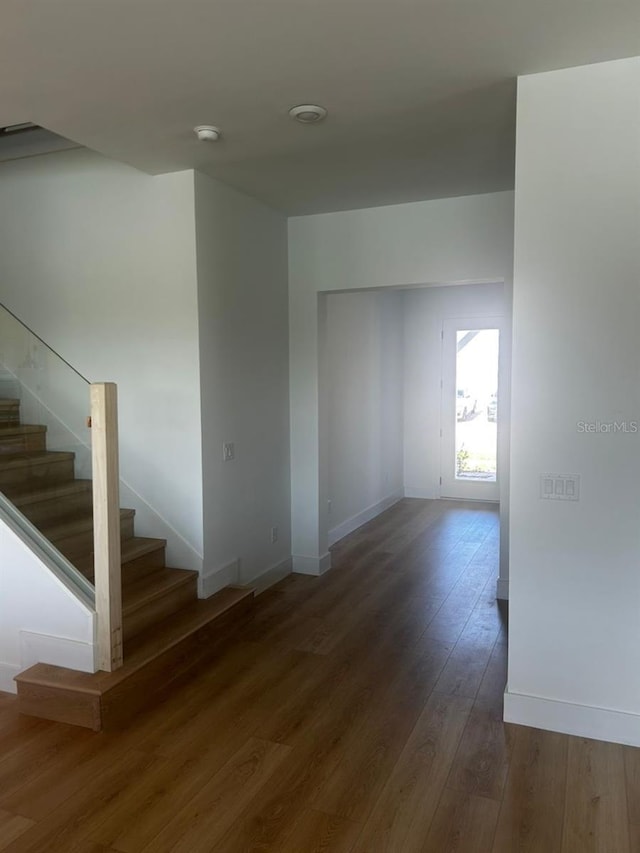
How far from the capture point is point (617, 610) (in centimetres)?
260

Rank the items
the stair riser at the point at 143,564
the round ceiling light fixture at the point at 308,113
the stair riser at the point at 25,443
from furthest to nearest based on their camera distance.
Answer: the stair riser at the point at 143,564 → the stair riser at the point at 25,443 → the round ceiling light fixture at the point at 308,113

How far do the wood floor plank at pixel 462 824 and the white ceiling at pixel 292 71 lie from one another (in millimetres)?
2814

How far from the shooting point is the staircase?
2.87 m

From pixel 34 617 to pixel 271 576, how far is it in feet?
6.36

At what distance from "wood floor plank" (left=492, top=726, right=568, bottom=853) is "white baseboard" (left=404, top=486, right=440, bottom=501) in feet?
17.3

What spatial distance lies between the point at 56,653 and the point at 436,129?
3.24 m

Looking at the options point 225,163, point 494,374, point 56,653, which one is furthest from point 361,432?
point 56,653

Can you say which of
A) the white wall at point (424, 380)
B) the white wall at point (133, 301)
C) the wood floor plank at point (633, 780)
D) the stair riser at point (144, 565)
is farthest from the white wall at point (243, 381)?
the white wall at point (424, 380)

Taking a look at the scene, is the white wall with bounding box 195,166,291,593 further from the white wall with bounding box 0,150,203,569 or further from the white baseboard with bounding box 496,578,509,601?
the white baseboard with bounding box 496,578,509,601

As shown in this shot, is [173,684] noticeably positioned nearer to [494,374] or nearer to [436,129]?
[436,129]

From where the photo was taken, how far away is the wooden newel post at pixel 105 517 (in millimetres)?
2920

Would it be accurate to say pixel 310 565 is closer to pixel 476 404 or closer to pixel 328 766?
pixel 328 766

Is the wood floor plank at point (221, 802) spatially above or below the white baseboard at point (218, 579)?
below

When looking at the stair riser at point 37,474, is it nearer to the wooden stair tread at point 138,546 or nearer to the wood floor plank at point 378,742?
the wooden stair tread at point 138,546
